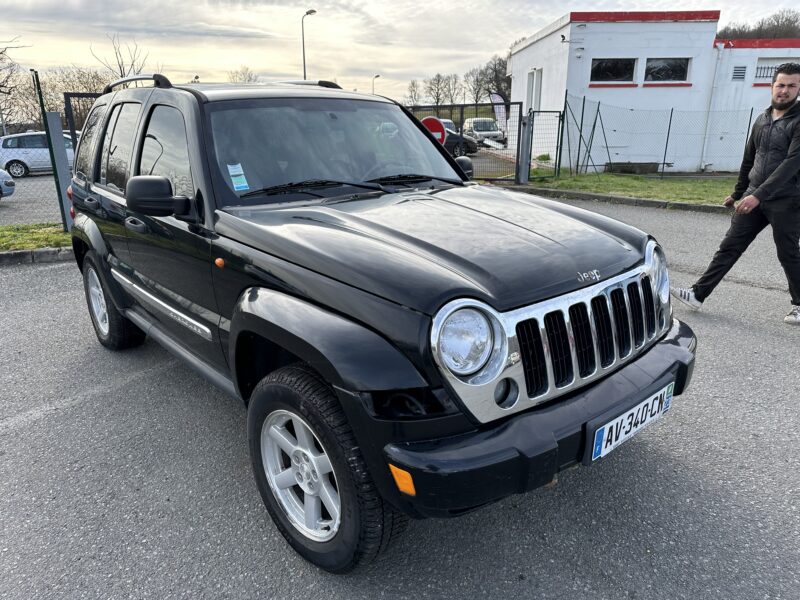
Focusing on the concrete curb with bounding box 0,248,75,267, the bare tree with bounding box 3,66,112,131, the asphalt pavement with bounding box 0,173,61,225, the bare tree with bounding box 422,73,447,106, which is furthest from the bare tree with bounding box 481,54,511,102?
the concrete curb with bounding box 0,248,75,267

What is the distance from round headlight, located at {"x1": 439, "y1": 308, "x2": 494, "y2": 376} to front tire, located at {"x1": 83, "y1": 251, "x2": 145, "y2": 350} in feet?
10.4

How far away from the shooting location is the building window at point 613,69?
56.0 feet

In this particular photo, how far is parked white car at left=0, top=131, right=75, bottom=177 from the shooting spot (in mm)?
19969

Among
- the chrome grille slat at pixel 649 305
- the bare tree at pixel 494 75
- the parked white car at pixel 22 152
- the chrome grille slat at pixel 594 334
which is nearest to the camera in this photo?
the chrome grille slat at pixel 594 334

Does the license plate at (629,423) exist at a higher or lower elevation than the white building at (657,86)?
lower

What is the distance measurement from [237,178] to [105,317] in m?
2.38

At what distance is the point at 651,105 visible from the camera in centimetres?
1752

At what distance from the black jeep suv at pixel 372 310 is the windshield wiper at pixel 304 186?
0.5 inches

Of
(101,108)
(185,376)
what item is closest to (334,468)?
(185,376)

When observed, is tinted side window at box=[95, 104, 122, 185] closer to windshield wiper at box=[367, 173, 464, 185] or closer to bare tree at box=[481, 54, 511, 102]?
windshield wiper at box=[367, 173, 464, 185]

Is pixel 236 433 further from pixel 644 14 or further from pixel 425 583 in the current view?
pixel 644 14

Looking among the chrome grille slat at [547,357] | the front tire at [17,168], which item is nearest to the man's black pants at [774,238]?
the chrome grille slat at [547,357]

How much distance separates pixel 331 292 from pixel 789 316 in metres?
4.66

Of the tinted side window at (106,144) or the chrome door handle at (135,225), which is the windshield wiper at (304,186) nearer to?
the chrome door handle at (135,225)
